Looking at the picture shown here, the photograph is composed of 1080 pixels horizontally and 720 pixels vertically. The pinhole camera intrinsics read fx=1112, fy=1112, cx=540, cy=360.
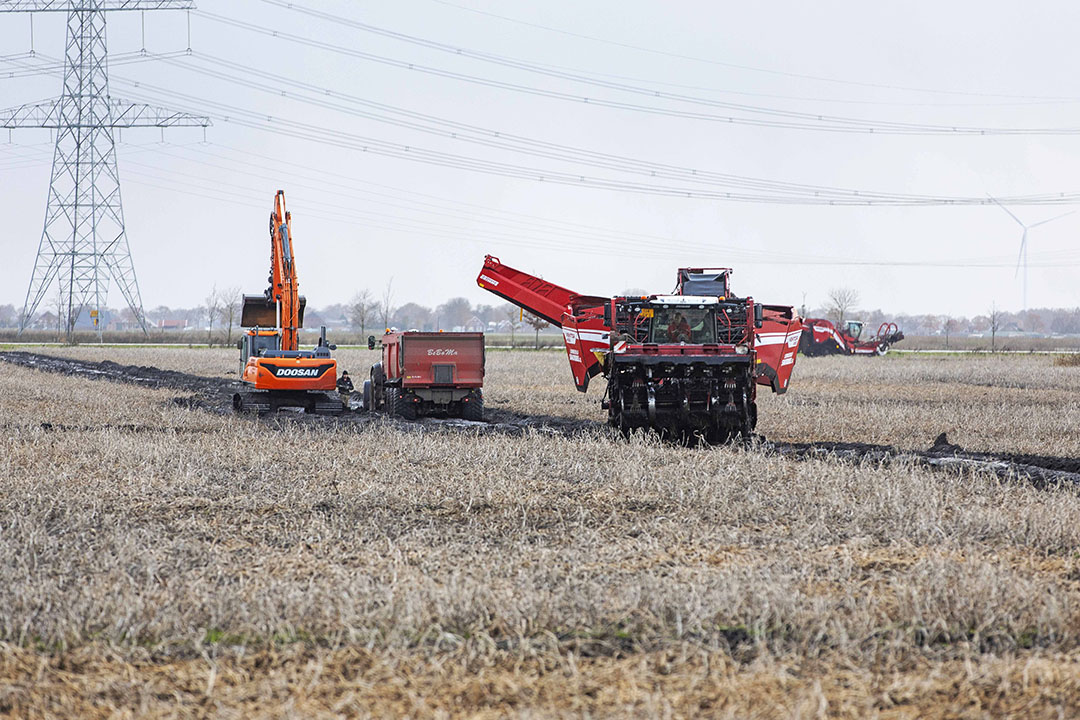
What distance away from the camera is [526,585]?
6.60m

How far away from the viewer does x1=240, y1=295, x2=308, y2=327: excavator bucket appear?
72.7 ft

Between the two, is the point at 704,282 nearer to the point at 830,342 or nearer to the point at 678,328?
the point at 678,328

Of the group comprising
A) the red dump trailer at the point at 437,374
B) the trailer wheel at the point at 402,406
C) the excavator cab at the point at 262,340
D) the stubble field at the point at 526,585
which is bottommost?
the stubble field at the point at 526,585

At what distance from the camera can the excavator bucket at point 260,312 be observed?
22.2 m

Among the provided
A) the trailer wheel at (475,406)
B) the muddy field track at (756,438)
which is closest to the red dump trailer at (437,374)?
the trailer wheel at (475,406)

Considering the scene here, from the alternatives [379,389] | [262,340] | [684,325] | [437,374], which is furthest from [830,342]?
[684,325]

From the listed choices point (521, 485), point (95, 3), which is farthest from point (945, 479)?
point (95, 3)

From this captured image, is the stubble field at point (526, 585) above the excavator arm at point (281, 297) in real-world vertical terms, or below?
below

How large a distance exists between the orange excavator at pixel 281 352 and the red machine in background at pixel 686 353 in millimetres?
4971

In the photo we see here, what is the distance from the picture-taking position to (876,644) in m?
5.57

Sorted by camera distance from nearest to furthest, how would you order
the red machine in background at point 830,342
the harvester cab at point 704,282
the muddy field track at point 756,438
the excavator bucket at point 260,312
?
the muddy field track at point 756,438
the harvester cab at point 704,282
the excavator bucket at point 260,312
the red machine in background at point 830,342

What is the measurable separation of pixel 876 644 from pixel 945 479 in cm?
650

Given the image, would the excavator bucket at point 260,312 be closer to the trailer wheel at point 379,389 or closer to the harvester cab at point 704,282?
the trailer wheel at point 379,389

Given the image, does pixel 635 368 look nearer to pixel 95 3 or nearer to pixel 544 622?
pixel 544 622
